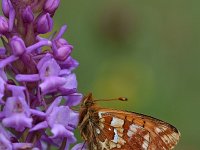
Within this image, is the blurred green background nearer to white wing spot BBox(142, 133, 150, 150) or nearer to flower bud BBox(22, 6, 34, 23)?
white wing spot BBox(142, 133, 150, 150)

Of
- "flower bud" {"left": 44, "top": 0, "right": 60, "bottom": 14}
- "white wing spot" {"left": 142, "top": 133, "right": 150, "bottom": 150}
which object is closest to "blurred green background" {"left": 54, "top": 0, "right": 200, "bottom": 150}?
"white wing spot" {"left": 142, "top": 133, "right": 150, "bottom": 150}

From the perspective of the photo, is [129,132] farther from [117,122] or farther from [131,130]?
[117,122]

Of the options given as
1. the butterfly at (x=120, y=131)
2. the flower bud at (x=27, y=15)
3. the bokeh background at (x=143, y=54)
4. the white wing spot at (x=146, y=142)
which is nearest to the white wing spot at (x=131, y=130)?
the butterfly at (x=120, y=131)

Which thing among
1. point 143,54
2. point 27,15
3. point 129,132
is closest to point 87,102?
point 129,132

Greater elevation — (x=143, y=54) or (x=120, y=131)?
(x=120, y=131)

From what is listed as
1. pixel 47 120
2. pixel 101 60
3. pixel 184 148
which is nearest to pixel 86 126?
pixel 47 120

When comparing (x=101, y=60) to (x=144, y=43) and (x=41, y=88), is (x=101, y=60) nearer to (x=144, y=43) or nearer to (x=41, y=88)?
(x=144, y=43)

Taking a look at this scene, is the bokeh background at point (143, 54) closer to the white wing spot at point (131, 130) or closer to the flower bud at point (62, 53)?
the white wing spot at point (131, 130)
